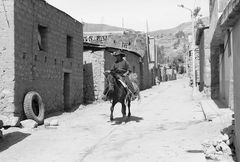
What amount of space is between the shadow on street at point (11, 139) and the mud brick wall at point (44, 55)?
1.65m

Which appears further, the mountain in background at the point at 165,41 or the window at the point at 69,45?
the mountain in background at the point at 165,41

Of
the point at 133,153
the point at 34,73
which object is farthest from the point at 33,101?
the point at 133,153

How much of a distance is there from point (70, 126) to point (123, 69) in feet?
7.99

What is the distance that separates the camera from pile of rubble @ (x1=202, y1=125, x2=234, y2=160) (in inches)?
228

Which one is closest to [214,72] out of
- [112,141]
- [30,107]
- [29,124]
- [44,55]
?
[44,55]

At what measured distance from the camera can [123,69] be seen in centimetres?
1062

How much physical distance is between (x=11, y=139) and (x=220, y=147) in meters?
5.00

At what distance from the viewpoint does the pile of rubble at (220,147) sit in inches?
228

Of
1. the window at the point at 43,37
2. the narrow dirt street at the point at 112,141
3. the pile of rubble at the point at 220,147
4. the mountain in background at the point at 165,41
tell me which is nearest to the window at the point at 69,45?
the window at the point at 43,37

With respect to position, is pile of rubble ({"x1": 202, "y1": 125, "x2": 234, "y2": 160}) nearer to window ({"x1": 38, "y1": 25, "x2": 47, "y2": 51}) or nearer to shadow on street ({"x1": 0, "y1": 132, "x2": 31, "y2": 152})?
shadow on street ({"x1": 0, "y1": 132, "x2": 31, "y2": 152})

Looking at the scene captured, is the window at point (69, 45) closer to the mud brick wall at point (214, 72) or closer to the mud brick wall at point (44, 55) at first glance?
the mud brick wall at point (44, 55)

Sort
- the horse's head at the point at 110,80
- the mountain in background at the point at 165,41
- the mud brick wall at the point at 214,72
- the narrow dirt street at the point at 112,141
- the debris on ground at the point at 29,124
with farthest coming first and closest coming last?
the mountain in background at the point at 165,41 → the mud brick wall at the point at 214,72 → the horse's head at the point at 110,80 → the debris on ground at the point at 29,124 → the narrow dirt street at the point at 112,141

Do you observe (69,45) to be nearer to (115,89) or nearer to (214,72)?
(115,89)

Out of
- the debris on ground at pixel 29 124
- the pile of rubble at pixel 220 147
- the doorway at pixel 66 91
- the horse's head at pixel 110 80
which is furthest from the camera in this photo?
the doorway at pixel 66 91
